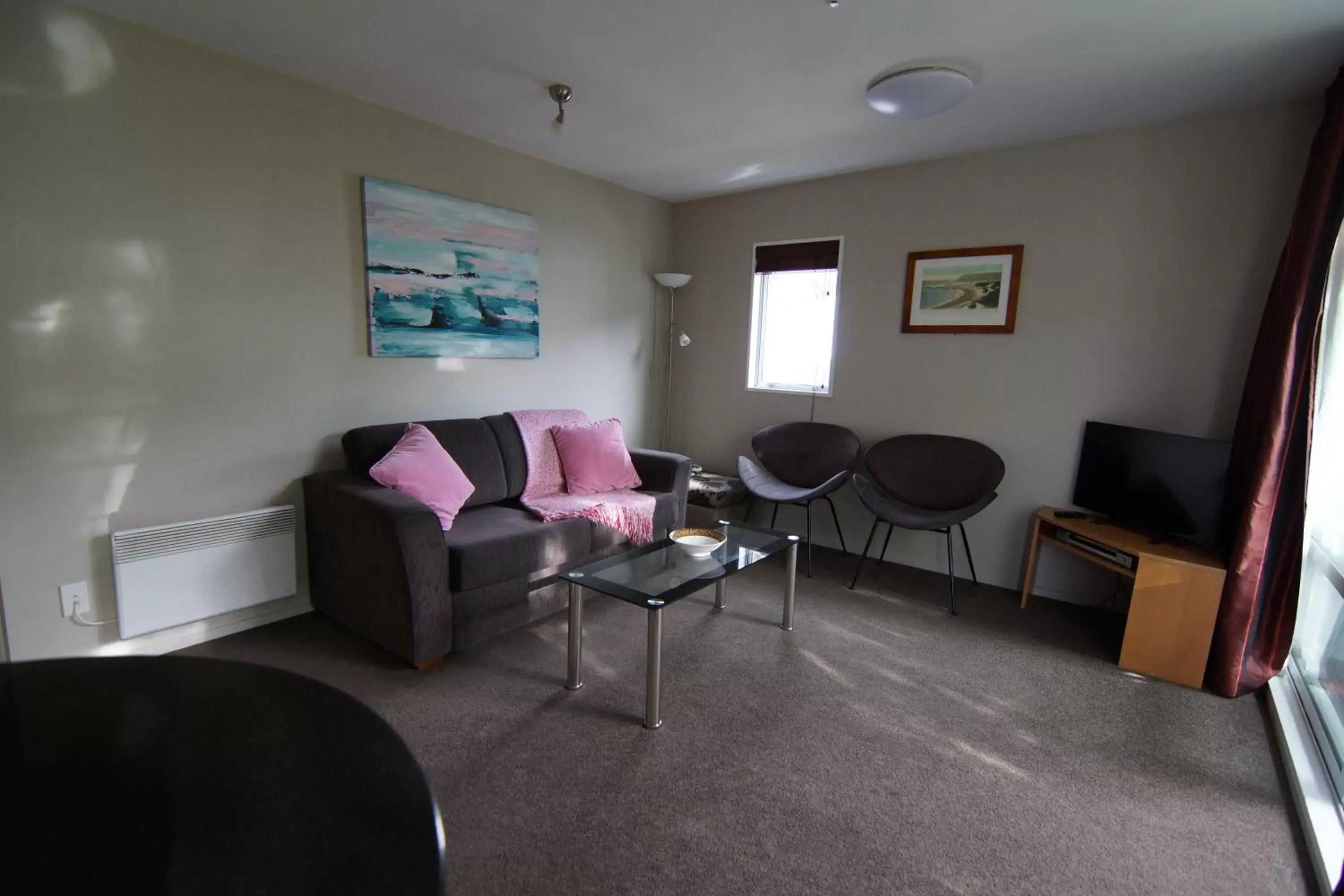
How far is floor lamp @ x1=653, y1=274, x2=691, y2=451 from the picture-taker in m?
4.71

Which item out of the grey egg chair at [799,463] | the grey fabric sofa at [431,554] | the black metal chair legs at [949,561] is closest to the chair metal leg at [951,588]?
the black metal chair legs at [949,561]

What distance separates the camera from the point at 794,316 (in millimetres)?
4336

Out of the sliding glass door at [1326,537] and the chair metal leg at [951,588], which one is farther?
the chair metal leg at [951,588]

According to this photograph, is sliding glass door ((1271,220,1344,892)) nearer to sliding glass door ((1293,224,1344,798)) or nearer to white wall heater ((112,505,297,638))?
sliding glass door ((1293,224,1344,798))

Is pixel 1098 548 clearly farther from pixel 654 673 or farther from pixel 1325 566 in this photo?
pixel 654 673

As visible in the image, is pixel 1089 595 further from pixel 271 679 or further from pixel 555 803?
pixel 271 679

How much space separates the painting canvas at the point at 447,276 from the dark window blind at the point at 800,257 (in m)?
1.57

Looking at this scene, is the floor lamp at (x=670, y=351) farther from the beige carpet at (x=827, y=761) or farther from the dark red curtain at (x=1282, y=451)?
the dark red curtain at (x=1282, y=451)

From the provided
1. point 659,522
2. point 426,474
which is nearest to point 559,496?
point 659,522

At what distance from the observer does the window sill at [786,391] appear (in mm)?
4199

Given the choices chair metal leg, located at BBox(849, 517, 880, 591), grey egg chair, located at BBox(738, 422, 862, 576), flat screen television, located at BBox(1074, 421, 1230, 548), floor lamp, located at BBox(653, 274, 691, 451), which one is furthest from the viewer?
floor lamp, located at BBox(653, 274, 691, 451)

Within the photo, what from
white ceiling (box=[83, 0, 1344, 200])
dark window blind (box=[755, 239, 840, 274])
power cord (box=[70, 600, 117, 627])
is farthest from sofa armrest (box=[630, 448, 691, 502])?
power cord (box=[70, 600, 117, 627])

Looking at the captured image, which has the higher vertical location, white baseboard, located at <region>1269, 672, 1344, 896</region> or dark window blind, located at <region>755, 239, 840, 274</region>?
dark window blind, located at <region>755, 239, 840, 274</region>

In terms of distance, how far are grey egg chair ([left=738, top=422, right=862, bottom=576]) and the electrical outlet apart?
3.10 meters
